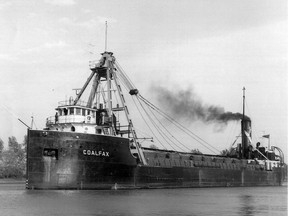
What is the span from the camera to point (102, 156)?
4456cm

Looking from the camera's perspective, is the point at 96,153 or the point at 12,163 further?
the point at 12,163

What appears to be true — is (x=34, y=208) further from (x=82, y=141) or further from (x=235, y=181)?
(x=235, y=181)

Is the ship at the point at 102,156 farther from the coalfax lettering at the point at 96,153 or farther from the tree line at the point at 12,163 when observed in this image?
the tree line at the point at 12,163

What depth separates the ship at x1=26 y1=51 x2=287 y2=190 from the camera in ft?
140

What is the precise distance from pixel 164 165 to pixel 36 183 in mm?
16815

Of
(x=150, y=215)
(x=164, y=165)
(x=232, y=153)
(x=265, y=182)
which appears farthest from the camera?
(x=232, y=153)

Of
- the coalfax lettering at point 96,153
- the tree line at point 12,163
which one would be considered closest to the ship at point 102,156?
the coalfax lettering at point 96,153

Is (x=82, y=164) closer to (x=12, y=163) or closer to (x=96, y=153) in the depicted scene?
(x=96, y=153)

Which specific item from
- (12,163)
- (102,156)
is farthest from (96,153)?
(12,163)

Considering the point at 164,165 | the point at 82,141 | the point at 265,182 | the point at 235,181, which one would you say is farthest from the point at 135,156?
the point at 265,182

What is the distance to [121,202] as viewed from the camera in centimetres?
3262

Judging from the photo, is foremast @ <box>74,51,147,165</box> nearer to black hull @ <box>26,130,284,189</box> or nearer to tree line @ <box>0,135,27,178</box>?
black hull @ <box>26,130,284,189</box>

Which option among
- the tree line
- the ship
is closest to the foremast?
the ship

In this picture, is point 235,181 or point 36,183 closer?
point 36,183
